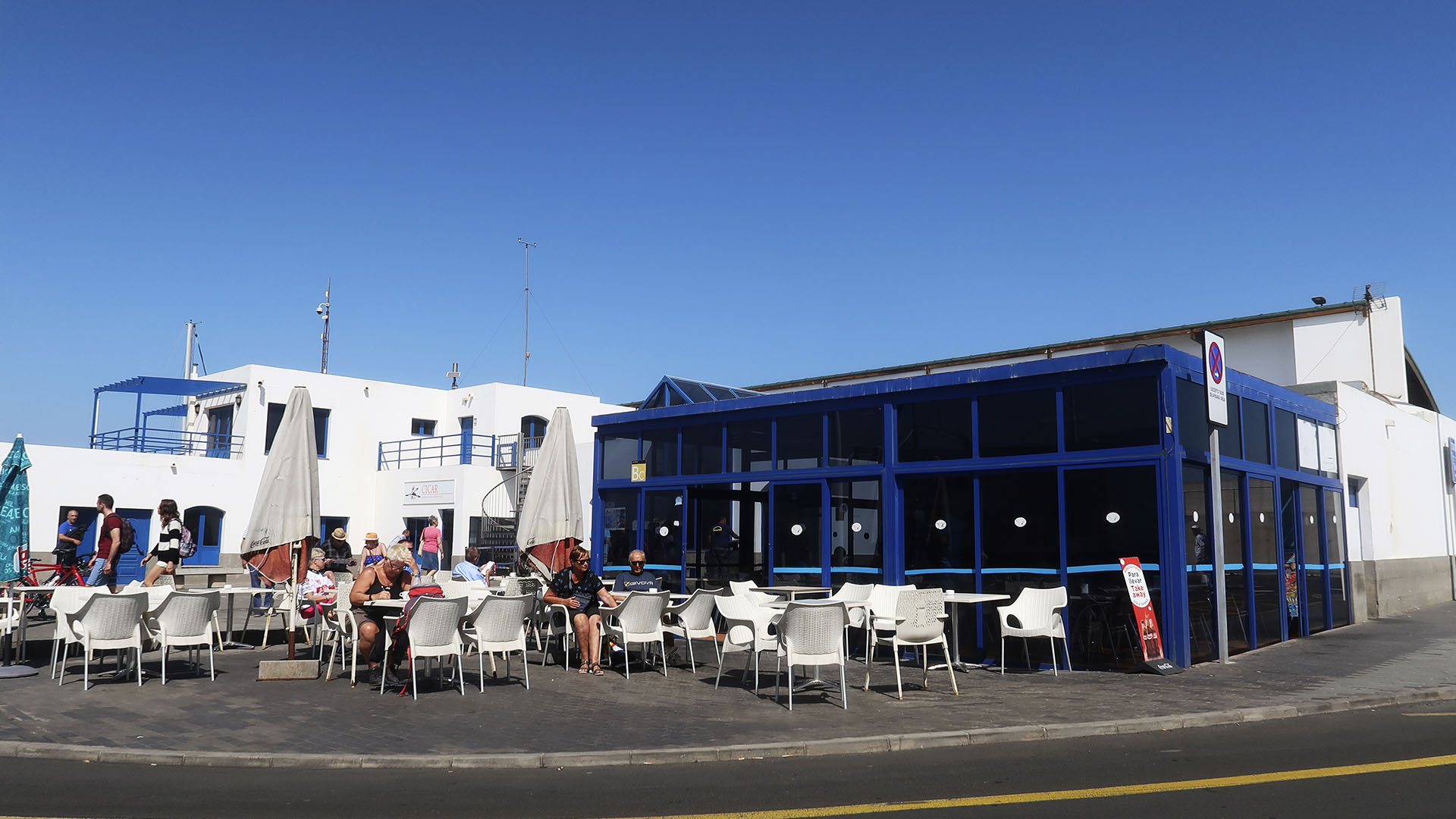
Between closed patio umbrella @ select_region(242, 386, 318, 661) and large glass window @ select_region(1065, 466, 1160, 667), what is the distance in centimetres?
893

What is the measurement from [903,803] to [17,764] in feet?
17.7

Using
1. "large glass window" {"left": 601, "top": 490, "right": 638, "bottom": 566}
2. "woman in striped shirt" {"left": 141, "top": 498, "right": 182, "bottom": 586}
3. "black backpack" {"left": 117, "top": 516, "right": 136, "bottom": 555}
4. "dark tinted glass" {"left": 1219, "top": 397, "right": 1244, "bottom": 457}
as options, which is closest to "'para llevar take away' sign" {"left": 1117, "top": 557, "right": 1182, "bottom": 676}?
"dark tinted glass" {"left": 1219, "top": 397, "right": 1244, "bottom": 457}

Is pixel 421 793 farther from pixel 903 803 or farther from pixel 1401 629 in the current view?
pixel 1401 629

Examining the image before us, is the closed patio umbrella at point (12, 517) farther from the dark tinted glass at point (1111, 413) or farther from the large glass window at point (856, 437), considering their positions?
the dark tinted glass at point (1111, 413)

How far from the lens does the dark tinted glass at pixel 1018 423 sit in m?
12.2

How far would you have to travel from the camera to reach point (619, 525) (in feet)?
54.1

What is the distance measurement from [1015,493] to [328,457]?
2375 centimetres

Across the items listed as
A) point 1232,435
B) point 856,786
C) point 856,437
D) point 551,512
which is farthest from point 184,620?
point 1232,435

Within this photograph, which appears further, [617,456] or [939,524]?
[617,456]

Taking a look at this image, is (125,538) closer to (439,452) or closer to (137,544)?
(137,544)

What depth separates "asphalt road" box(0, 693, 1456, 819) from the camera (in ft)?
18.2

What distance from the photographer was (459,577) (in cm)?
1477

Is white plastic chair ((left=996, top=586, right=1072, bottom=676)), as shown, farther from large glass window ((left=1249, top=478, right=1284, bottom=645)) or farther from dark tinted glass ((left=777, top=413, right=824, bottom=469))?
large glass window ((left=1249, top=478, right=1284, bottom=645))

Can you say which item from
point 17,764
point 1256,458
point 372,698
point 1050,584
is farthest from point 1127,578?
point 17,764
